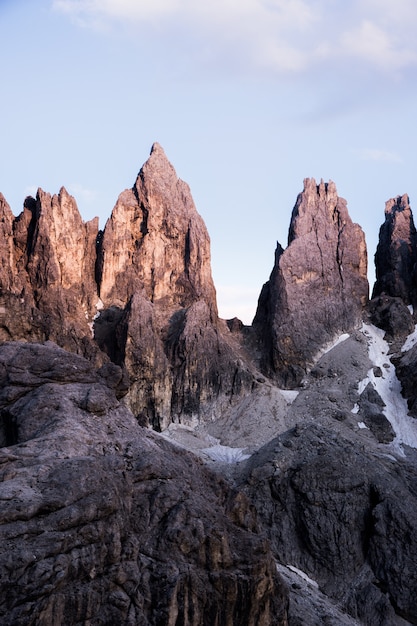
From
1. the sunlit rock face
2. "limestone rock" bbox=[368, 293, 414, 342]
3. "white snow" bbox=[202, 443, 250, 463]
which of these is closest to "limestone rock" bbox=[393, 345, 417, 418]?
"limestone rock" bbox=[368, 293, 414, 342]

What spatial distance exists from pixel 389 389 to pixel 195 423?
3252cm

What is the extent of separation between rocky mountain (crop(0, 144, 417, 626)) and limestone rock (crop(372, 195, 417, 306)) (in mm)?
447

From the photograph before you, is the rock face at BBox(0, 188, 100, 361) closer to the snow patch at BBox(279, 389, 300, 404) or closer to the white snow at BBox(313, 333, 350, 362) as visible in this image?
the snow patch at BBox(279, 389, 300, 404)

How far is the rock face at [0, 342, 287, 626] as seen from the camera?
1009 inches

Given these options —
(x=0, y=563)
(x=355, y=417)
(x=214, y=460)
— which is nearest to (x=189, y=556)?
(x=0, y=563)

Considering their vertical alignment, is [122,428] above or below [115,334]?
below

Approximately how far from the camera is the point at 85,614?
2606 centimetres

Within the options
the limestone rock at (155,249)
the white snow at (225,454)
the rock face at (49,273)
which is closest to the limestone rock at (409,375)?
the white snow at (225,454)

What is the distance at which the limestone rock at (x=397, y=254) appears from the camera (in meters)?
124

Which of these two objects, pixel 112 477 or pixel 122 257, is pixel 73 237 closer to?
pixel 122 257

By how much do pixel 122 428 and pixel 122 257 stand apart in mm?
77969

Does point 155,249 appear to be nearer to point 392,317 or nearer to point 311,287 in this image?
point 311,287

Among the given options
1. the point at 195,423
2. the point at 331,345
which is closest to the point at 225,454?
the point at 195,423

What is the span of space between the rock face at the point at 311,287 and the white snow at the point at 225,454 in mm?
25429
